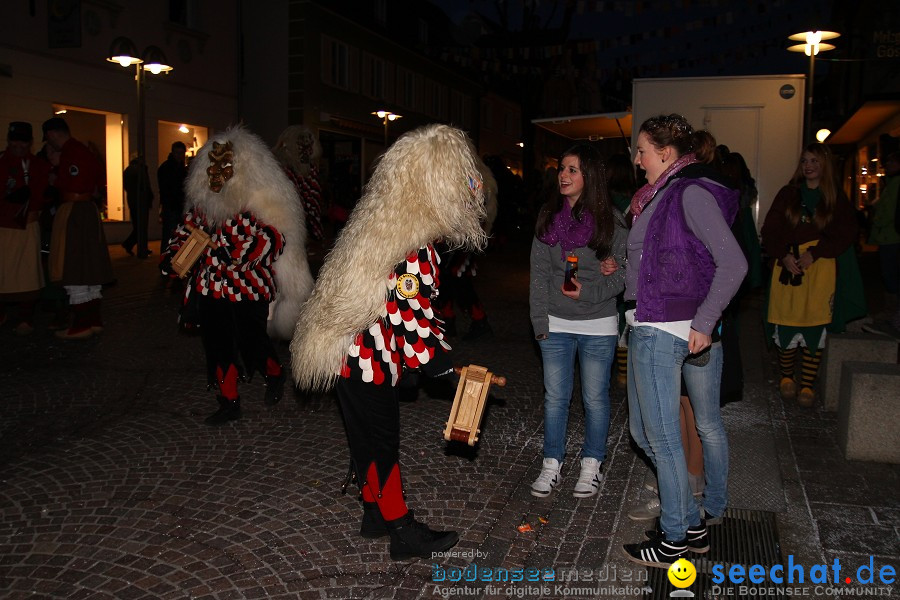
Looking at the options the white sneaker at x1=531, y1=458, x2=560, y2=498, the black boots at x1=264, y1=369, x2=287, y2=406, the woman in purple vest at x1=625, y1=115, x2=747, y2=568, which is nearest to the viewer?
the woman in purple vest at x1=625, y1=115, x2=747, y2=568

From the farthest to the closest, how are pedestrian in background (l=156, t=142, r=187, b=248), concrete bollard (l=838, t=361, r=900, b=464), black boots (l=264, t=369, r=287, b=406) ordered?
pedestrian in background (l=156, t=142, r=187, b=248)
black boots (l=264, t=369, r=287, b=406)
concrete bollard (l=838, t=361, r=900, b=464)

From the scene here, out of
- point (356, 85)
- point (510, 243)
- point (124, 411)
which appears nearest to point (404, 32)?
point (356, 85)

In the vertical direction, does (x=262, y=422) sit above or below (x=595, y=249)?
below

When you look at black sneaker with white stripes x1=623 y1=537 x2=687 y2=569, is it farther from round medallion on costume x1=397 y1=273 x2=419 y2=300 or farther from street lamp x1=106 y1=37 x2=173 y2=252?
street lamp x1=106 y1=37 x2=173 y2=252

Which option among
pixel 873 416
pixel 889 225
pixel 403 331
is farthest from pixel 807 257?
pixel 889 225

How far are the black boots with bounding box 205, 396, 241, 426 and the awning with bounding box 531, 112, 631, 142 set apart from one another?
6923 mm

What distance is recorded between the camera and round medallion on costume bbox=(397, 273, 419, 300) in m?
3.42

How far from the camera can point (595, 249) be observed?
4301 millimetres

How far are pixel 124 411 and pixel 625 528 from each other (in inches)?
157

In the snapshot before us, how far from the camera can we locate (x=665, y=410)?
3533 millimetres

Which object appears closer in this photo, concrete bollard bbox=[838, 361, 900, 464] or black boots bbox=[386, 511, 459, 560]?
black boots bbox=[386, 511, 459, 560]

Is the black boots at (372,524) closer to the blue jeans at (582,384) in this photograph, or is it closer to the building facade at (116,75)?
the blue jeans at (582,384)

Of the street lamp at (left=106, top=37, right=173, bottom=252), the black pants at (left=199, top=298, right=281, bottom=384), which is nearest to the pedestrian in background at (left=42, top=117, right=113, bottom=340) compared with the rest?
the black pants at (left=199, top=298, right=281, bottom=384)

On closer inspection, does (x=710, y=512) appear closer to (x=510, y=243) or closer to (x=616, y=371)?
(x=616, y=371)
